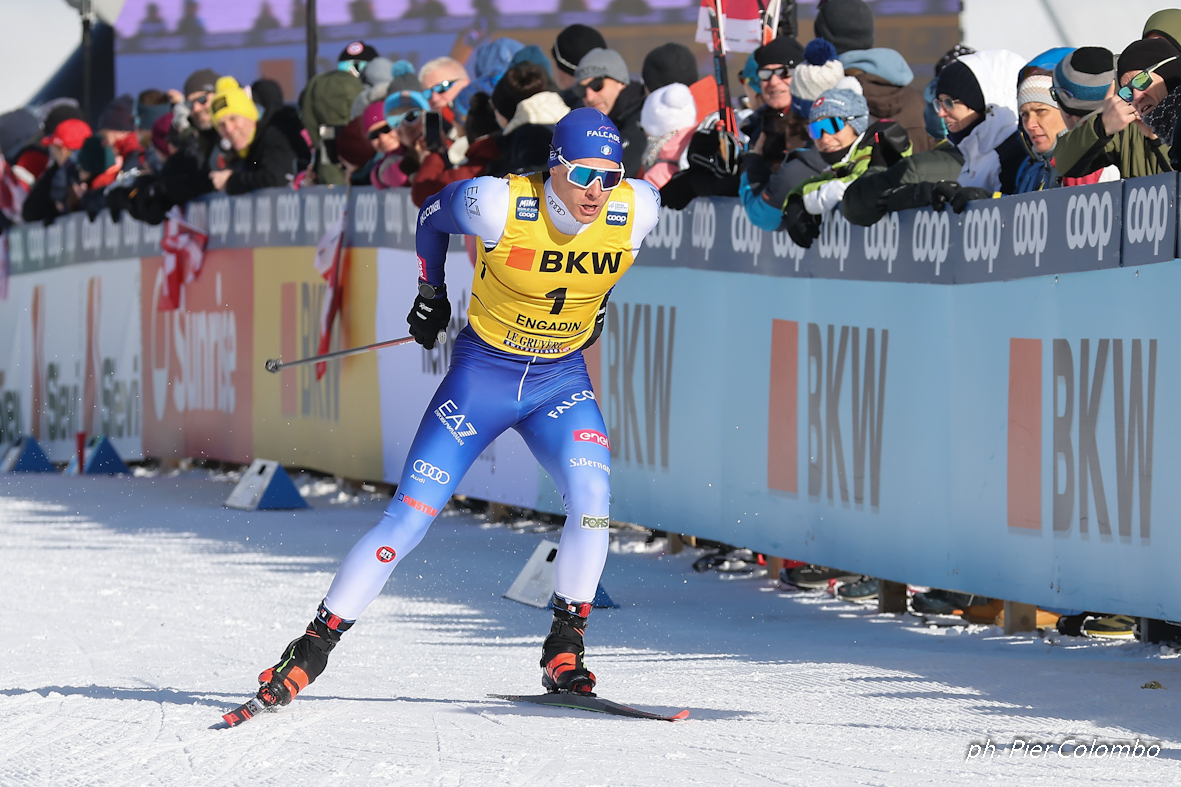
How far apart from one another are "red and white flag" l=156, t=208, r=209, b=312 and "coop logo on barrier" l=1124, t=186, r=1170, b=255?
31.6ft

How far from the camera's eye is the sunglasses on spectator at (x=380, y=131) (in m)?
12.2

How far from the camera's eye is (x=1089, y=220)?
22.0ft

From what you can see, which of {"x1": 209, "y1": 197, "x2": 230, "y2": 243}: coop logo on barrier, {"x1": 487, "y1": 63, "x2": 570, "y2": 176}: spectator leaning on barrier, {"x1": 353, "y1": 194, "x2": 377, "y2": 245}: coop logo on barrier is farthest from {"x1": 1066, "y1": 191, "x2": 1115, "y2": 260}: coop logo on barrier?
{"x1": 209, "y1": 197, "x2": 230, "y2": 243}: coop logo on barrier

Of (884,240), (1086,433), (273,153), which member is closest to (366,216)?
(273,153)

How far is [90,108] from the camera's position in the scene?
68.3ft

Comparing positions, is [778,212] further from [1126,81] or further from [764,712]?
[764,712]

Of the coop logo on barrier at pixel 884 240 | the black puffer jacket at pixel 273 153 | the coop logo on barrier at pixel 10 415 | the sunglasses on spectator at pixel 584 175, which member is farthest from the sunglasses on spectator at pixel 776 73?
the coop logo on barrier at pixel 10 415

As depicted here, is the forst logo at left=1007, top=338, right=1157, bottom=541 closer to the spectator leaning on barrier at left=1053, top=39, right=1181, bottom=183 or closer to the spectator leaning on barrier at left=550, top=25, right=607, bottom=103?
the spectator leaning on barrier at left=1053, top=39, right=1181, bottom=183

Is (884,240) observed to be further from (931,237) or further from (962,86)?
(962,86)

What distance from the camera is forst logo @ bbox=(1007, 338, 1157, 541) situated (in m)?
6.46

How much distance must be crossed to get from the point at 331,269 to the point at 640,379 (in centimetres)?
383

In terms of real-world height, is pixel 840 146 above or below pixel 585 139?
above

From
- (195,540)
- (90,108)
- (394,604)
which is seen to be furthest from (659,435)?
(90,108)

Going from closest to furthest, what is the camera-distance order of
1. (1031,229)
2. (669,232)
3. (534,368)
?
(534,368)
(1031,229)
(669,232)
